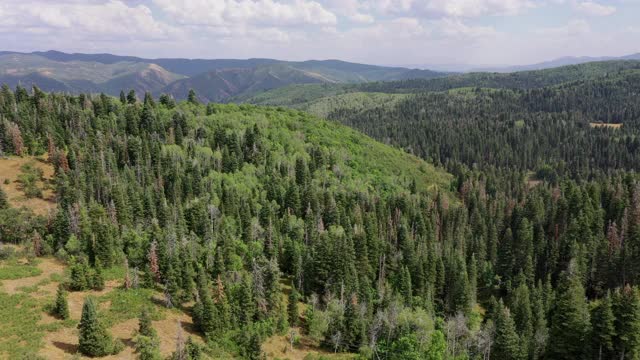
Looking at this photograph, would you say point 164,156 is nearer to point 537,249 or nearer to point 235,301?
point 235,301

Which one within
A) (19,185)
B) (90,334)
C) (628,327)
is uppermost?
(19,185)

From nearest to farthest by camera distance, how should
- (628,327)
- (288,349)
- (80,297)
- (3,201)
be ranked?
(80,297) < (628,327) < (288,349) < (3,201)

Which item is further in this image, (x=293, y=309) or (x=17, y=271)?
(x=293, y=309)

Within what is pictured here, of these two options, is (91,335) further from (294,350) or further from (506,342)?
(506,342)

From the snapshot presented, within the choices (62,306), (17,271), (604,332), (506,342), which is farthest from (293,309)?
(604,332)

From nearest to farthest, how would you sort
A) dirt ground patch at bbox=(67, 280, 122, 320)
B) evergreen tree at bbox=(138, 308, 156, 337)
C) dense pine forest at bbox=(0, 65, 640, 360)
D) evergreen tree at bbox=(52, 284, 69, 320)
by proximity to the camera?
evergreen tree at bbox=(138, 308, 156, 337)
evergreen tree at bbox=(52, 284, 69, 320)
dirt ground patch at bbox=(67, 280, 122, 320)
dense pine forest at bbox=(0, 65, 640, 360)

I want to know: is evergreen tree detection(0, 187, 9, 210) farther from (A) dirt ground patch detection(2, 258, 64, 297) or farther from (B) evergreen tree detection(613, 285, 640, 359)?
(B) evergreen tree detection(613, 285, 640, 359)

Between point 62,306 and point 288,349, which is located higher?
point 62,306

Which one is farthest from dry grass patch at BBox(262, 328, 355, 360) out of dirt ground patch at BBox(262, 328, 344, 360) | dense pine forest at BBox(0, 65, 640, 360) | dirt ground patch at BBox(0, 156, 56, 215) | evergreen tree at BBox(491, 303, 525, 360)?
dirt ground patch at BBox(0, 156, 56, 215)
